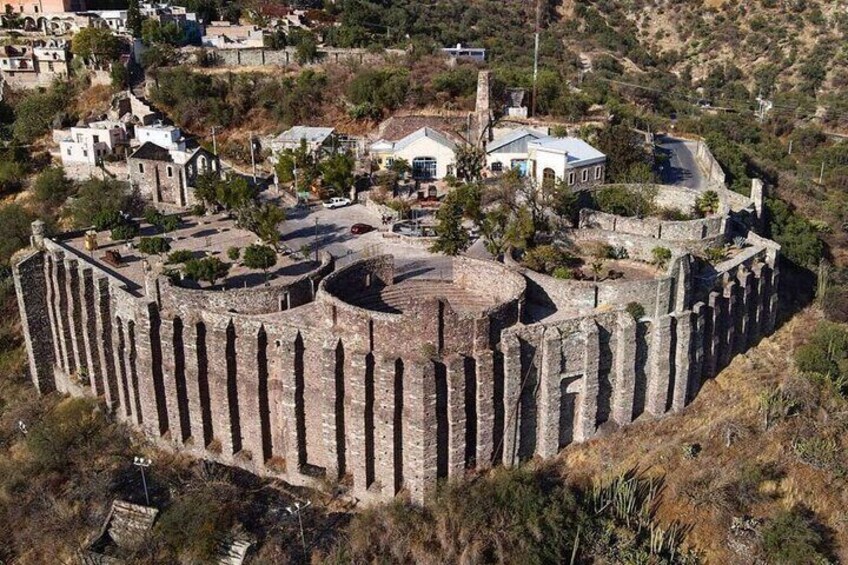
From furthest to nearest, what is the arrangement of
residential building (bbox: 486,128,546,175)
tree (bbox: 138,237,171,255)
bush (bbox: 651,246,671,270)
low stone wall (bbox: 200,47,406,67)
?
low stone wall (bbox: 200,47,406,67) → residential building (bbox: 486,128,546,175) → tree (bbox: 138,237,171,255) → bush (bbox: 651,246,671,270)

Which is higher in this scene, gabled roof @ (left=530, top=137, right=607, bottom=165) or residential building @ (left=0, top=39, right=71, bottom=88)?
residential building @ (left=0, top=39, right=71, bottom=88)

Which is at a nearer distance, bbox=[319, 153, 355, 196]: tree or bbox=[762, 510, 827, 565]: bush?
bbox=[762, 510, 827, 565]: bush

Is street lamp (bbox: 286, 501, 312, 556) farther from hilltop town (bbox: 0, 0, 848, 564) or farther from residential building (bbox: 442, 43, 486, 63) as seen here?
residential building (bbox: 442, 43, 486, 63)

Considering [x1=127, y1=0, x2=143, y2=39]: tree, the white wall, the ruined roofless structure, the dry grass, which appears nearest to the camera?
the ruined roofless structure

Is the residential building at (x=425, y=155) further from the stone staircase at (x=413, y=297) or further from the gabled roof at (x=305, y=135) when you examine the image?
the stone staircase at (x=413, y=297)

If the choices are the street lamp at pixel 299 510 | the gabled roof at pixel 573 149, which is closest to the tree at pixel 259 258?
the street lamp at pixel 299 510

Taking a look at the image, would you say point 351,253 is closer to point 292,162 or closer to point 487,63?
point 292,162

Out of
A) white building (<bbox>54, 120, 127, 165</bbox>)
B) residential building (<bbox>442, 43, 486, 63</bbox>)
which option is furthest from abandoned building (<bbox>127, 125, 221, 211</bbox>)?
residential building (<bbox>442, 43, 486, 63</bbox>)

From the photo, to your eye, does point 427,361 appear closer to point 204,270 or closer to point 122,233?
point 204,270
